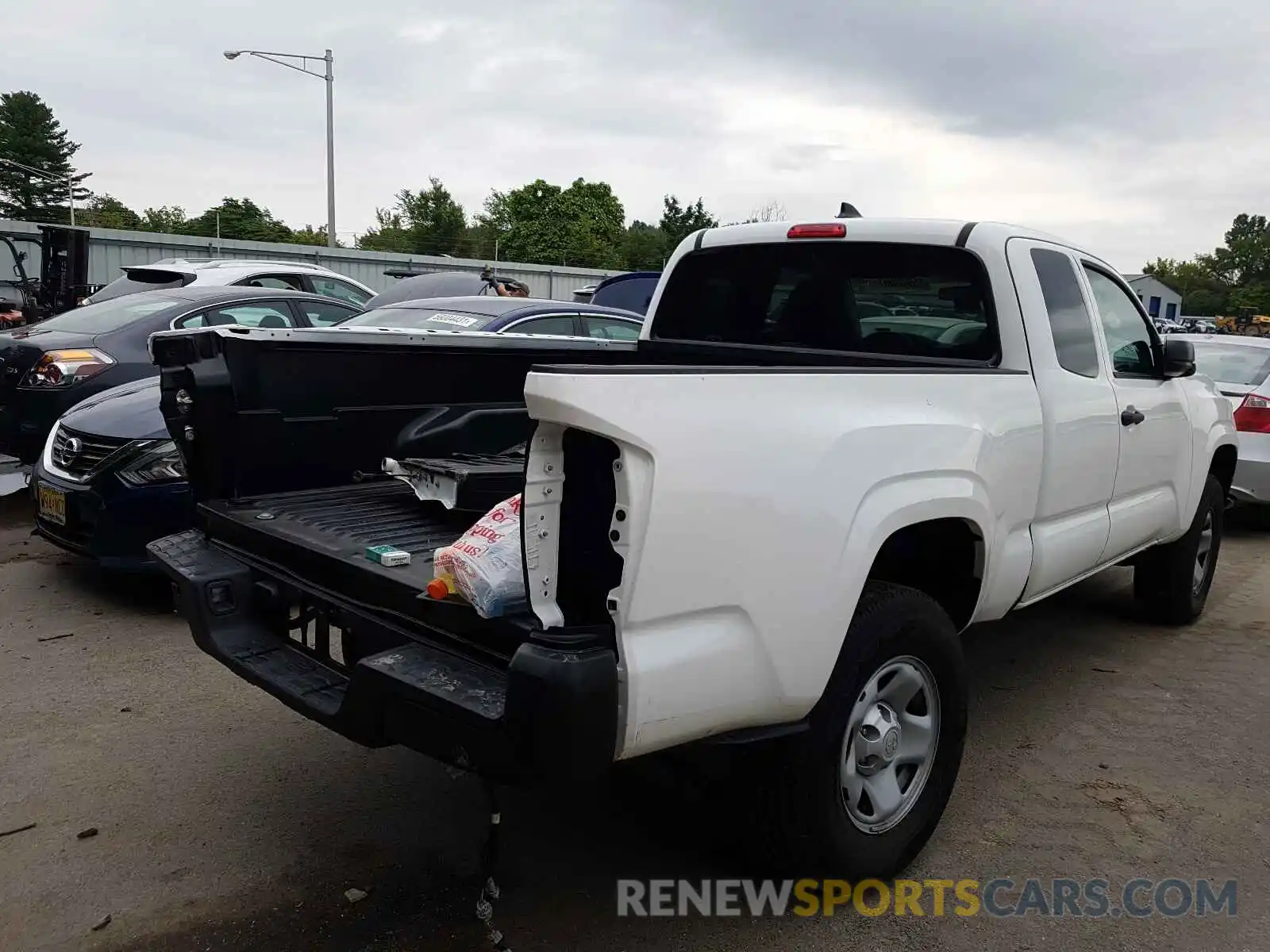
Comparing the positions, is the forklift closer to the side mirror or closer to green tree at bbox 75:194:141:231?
the side mirror

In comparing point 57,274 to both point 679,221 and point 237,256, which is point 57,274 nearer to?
point 237,256

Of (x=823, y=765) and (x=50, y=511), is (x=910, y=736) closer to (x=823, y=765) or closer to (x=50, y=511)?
(x=823, y=765)

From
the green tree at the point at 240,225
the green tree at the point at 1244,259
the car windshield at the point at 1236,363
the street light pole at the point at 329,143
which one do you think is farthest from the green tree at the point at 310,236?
the green tree at the point at 1244,259

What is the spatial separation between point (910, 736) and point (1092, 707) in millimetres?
1907

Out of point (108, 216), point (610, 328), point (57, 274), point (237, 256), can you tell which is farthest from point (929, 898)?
point (108, 216)

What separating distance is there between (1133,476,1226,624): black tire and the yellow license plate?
5.58 metres

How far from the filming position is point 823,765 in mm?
2555

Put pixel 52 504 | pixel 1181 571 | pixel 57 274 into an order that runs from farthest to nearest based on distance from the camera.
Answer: pixel 57 274
pixel 1181 571
pixel 52 504

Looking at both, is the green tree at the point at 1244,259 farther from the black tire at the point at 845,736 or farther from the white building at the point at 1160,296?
the black tire at the point at 845,736

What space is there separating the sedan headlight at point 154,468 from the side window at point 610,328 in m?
3.96

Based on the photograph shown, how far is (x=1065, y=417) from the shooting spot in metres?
3.62

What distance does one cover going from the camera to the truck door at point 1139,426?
418 centimetres

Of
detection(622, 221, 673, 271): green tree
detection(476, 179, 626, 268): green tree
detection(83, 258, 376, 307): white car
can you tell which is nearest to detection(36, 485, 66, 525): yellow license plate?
detection(83, 258, 376, 307): white car

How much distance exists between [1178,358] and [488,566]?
353 centimetres
